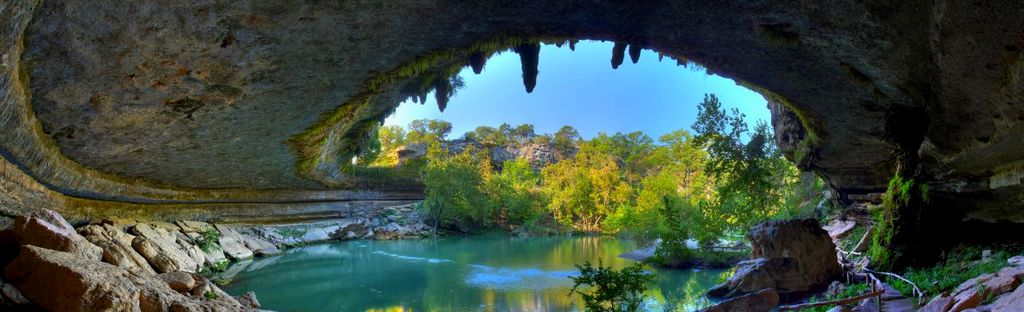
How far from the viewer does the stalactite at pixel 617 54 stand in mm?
8398

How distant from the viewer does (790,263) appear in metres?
12.1

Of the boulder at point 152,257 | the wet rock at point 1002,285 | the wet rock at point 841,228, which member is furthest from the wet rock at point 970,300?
the boulder at point 152,257

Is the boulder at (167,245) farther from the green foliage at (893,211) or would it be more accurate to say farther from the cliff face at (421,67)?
the green foliage at (893,211)

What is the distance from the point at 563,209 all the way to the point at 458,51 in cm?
3346

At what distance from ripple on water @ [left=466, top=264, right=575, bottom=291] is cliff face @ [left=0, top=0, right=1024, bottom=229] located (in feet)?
21.8

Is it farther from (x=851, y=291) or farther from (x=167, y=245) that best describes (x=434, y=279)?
(x=851, y=291)

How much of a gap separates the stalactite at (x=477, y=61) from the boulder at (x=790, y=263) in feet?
26.3

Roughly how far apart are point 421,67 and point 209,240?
14.2 metres

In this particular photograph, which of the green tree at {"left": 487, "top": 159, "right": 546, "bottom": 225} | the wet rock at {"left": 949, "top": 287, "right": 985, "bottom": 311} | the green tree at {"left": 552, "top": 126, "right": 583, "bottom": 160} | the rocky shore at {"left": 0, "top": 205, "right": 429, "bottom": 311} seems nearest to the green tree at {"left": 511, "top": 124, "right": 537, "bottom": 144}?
the green tree at {"left": 552, "top": 126, "right": 583, "bottom": 160}

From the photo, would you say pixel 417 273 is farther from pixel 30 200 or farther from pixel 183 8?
pixel 183 8

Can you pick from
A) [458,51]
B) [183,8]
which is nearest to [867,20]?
[458,51]

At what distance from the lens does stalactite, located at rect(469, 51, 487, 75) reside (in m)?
8.87

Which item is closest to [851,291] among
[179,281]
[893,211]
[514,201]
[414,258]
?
[893,211]

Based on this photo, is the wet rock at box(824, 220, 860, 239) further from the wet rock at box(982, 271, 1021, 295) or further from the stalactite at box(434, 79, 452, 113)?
the stalactite at box(434, 79, 452, 113)
